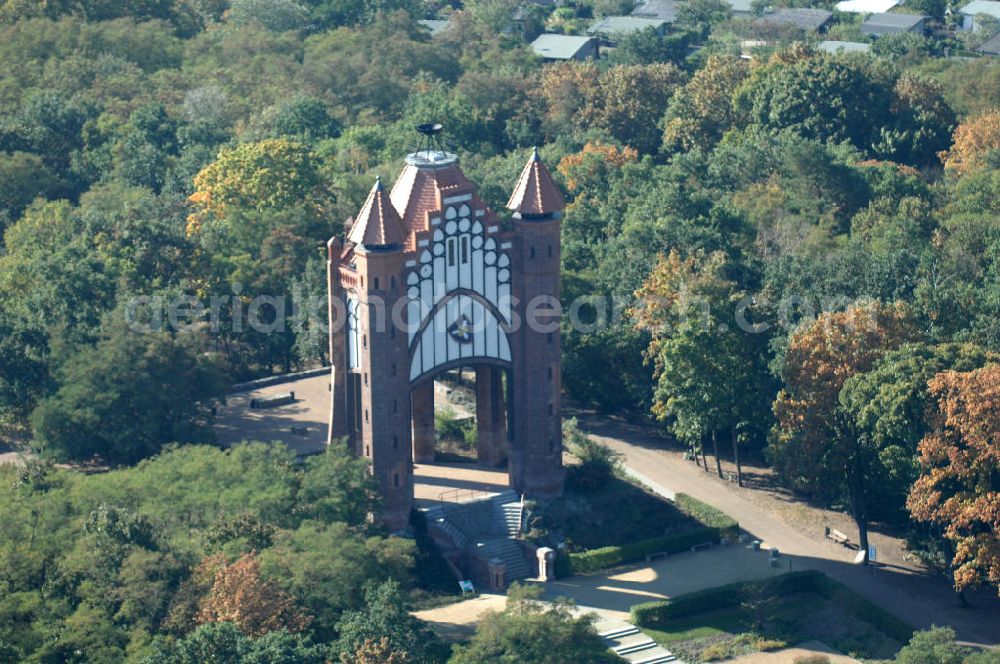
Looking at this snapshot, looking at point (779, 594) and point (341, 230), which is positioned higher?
point (341, 230)

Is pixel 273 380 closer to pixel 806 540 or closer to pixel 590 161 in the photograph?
pixel 806 540

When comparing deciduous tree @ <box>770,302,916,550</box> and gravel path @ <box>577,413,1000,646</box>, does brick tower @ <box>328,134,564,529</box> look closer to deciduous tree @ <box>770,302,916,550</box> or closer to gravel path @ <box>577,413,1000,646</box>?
gravel path @ <box>577,413,1000,646</box>

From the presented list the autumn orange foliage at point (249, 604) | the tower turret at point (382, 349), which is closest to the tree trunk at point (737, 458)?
the tower turret at point (382, 349)

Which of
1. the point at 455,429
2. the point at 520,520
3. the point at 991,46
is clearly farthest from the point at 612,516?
the point at 991,46

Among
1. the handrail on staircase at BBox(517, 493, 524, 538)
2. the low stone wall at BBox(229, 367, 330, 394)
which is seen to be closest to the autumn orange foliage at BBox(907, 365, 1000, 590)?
the handrail on staircase at BBox(517, 493, 524, 538)

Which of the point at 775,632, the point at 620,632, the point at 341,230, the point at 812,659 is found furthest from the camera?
the point at 341,230

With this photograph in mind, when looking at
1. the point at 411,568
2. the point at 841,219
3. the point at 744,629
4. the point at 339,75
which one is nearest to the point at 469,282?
the point at 411,568

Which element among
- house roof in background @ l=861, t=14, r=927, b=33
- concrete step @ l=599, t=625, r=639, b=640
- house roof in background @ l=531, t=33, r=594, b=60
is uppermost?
house roof in background @ l=861, t=14, r=927, b=33
